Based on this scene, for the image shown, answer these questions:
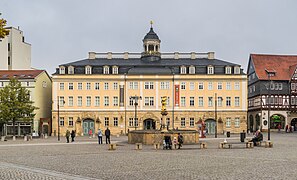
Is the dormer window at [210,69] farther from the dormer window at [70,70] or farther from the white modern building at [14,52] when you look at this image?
the white modern building at [14,52]

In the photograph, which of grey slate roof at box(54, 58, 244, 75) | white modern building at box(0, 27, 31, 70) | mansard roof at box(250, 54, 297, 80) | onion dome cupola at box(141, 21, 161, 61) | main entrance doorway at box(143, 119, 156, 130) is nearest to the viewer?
main entrance doorway at box(143, 119, 156, 130)

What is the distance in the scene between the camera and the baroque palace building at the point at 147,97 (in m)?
67.1

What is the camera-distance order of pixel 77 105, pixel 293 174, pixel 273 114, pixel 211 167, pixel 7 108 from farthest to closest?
pixel 273 114, pixel 77 105, pixel 7 108, pixel 211 167, pixel 293 174

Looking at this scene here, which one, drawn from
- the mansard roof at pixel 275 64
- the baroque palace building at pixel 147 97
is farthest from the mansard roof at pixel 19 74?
the mansard roof at pixel 275 64

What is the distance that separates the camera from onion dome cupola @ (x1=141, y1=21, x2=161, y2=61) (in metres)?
72.1

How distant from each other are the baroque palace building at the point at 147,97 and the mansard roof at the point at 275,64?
8.46 metres

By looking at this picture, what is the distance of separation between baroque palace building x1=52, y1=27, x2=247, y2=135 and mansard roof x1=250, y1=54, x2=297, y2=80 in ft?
27.7

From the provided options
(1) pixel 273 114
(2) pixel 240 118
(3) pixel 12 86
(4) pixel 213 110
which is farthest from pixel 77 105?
(1) pixel 273 114

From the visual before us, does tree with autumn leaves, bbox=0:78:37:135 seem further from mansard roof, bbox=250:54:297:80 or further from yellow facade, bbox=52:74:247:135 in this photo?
mansard roof, bbox=250:54:297:80

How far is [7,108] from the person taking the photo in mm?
57594

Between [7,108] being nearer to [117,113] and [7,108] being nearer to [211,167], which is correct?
[117,113]

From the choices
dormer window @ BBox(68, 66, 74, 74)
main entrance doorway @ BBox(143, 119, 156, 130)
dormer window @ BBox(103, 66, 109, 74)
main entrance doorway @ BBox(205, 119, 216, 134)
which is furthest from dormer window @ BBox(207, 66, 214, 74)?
dormer window @ BBox(68, 66, 74, 74)

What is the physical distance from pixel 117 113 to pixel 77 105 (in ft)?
20.1

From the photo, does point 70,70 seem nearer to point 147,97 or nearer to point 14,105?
point 14,105
